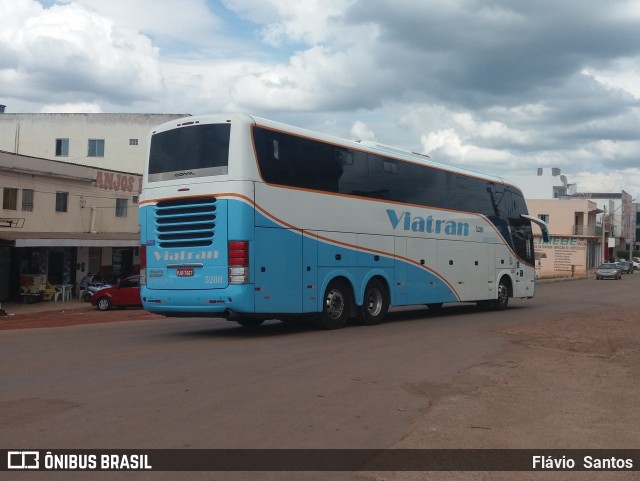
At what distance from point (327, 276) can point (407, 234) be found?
148 inches

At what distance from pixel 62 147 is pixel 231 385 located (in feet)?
158

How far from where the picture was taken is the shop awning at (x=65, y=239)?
90.4 ft

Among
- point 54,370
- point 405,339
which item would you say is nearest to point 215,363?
point 54,370

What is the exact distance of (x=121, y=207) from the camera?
124 feet

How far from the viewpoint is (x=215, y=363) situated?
11.1m

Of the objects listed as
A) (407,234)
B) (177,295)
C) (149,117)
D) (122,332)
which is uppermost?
(149,117)

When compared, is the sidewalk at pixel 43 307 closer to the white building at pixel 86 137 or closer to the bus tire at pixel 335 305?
the bus tire at pixel 335 305

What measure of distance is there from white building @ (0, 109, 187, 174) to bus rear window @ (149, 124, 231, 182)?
128 feet

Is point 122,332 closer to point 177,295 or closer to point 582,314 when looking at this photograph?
point 177,295

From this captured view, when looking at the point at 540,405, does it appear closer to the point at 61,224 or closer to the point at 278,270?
the point at 278,270

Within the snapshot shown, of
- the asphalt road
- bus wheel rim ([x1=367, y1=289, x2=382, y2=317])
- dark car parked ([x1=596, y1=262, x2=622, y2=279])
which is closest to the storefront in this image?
the asphalt road

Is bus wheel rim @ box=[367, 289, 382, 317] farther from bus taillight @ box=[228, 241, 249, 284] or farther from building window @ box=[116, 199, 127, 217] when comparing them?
building window @ box=[116, 199, 127, 217]

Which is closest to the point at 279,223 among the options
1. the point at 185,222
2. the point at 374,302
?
the point at 185,222

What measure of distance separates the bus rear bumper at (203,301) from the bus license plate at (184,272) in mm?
332
